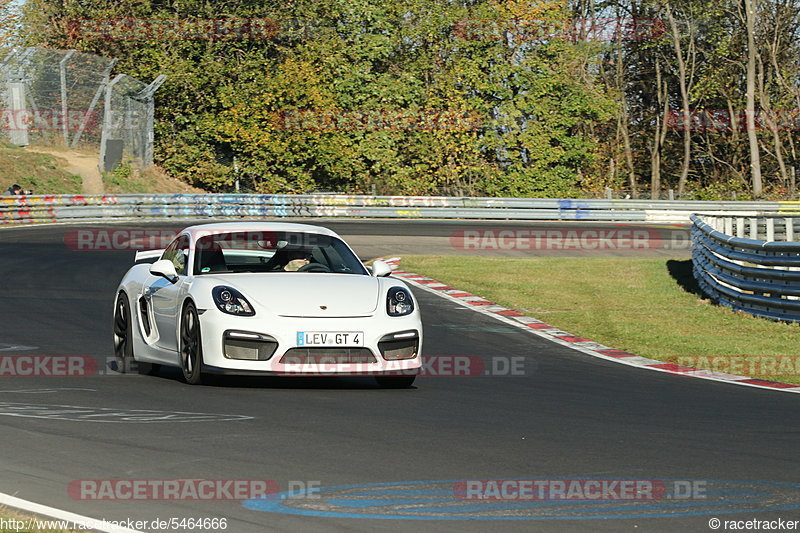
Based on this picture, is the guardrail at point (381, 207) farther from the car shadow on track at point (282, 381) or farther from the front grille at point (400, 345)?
the front grille at point (400, 345)

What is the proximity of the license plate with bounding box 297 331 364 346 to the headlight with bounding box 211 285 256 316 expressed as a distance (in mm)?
435

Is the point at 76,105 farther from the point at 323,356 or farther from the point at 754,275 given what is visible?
the point at 323,356

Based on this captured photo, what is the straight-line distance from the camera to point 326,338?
9.20 m

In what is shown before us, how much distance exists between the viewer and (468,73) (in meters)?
50.7

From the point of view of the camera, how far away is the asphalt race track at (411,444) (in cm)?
530

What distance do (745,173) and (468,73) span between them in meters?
14.8

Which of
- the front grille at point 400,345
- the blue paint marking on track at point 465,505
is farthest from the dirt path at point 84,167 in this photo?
the blue paint marking on track at point 465,505

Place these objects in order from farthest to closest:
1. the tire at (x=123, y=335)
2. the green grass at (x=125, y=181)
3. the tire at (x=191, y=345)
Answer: the green grass at (x=125, y=181) < the tire at (x=123, y=335) < the tire at (x=191, y=345)

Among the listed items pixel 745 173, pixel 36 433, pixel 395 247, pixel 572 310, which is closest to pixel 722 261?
pixel 572 310

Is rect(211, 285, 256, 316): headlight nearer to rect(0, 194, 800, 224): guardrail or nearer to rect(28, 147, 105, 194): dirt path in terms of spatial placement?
rect(0, 194, 800, 224): guardrail

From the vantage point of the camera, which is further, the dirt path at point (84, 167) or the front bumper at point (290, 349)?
the dirt path at point (84, 167)

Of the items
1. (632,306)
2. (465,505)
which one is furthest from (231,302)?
(632,306)

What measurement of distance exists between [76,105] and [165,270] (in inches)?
1243

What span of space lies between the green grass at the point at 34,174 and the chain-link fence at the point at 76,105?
534 millimetres
